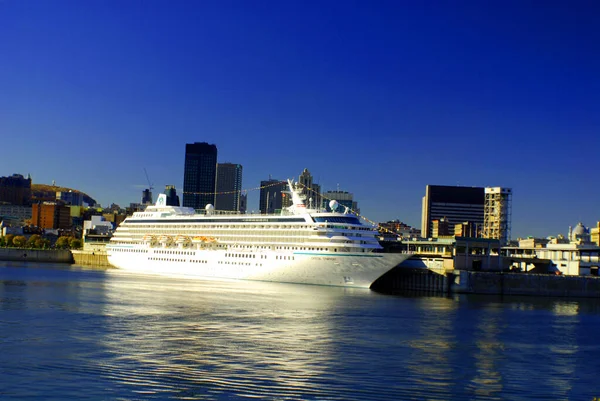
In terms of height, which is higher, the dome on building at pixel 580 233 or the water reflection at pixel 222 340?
the dome on building at pixel 580 233

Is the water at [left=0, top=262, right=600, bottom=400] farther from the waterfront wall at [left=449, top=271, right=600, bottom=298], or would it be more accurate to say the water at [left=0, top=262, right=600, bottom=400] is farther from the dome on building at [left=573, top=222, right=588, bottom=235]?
the dome on building at [left=573, top=222, right=588, bottom=235]

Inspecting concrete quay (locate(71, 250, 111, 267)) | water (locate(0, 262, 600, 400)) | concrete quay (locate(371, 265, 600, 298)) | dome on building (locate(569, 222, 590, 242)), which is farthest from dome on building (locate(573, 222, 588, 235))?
concrete quay (locate(71, 250, 111, 267))

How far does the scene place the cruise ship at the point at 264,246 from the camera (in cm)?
8194

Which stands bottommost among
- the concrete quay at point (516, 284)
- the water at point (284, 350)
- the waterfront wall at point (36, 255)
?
the waterfront wall at point (36, 255)

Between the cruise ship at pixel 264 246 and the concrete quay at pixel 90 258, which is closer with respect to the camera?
the cruise ship at pixel 264 246

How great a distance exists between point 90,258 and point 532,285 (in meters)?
105

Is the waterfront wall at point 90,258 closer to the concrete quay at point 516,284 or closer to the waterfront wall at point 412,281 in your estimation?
the waterfront wall at point 412,281

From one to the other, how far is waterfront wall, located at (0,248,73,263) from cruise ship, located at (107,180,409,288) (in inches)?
2278

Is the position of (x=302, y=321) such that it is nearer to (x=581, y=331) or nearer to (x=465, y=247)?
(x=581, y=331)

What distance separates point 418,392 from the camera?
2761 cm

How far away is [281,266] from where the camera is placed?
8712cm

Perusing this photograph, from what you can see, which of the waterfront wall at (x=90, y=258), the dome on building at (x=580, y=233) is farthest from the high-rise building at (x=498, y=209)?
the waterfront wall at (x=90, y=258)

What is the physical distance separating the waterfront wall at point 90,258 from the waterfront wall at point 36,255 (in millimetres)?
3052

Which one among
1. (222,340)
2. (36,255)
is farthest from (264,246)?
(36,255)
